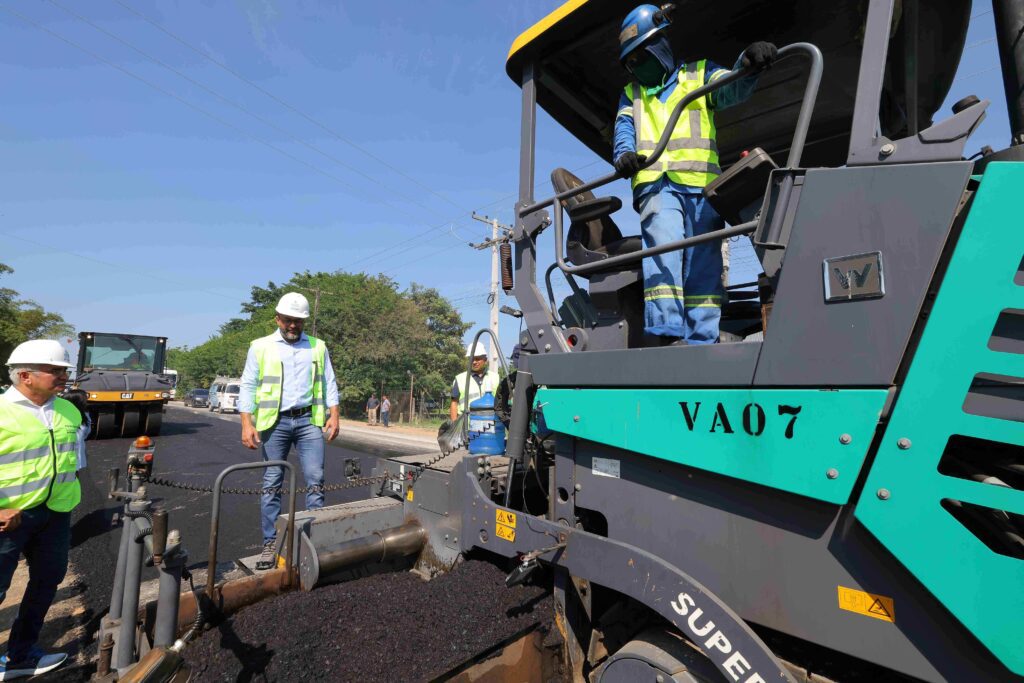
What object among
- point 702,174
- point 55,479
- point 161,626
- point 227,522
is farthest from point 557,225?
point 227,522

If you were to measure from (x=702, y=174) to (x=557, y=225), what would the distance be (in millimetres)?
673

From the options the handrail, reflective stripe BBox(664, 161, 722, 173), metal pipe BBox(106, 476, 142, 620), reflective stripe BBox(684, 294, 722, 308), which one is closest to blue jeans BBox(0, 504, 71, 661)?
metal pipe BBox(106, 476, 142, 620)

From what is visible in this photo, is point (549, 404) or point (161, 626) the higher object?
point (549, 404)

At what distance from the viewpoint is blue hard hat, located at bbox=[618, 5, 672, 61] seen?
7.00 ft

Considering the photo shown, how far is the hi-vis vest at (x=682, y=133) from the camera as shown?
2.34 meters

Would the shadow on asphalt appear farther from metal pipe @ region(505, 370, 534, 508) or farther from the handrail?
the handrail

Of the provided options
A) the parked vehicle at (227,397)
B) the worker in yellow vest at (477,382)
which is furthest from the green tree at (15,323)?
the worker in yellow vest at (477,382)

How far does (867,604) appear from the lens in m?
1.42

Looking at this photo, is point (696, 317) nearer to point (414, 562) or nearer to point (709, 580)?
point (709, 580)

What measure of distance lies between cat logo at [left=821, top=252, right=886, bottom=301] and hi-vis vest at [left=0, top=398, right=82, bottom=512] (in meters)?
3.84

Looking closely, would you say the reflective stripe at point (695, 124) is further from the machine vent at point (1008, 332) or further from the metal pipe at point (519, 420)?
the machine vent at point (1008, 332)

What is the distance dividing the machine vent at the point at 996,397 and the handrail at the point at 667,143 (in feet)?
2.44

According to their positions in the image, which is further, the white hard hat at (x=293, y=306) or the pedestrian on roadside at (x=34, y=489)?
the white hard hat at (x=293, y=306)

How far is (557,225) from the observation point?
2.39m
